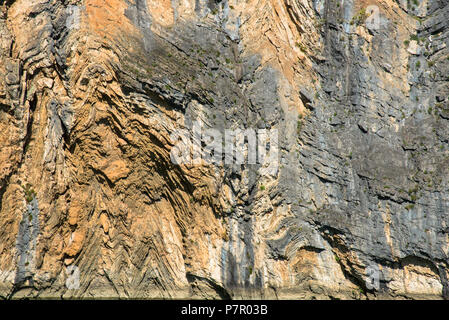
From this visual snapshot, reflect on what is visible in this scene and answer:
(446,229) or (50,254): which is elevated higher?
(446,229)

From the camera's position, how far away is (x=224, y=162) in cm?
1522

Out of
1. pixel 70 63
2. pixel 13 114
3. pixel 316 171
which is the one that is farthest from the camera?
pixel 316 171

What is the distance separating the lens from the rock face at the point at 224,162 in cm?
1408

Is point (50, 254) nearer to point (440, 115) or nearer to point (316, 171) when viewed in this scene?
point (316, 171)

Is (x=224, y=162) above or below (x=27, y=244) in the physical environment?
above

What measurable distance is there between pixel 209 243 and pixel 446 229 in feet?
26.1

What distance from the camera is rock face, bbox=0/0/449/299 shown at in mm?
14078

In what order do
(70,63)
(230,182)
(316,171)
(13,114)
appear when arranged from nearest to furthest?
(13,114)
(70,63)
(230,182)
(316,171)

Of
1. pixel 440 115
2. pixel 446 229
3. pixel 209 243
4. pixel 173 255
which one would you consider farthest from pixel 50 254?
pixel 440 115

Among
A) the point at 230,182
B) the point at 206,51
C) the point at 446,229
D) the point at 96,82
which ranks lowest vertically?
the point at 446,229

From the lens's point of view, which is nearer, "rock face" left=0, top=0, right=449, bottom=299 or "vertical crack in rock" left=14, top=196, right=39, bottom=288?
"vertical crack in rock" left=14, top=196, right=39, bottom=288

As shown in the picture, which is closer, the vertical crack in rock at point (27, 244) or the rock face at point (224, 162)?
the vertical crack in rock at point (27, 244)

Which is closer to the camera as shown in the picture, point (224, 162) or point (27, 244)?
point (27, 244)

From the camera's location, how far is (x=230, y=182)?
15.3m
